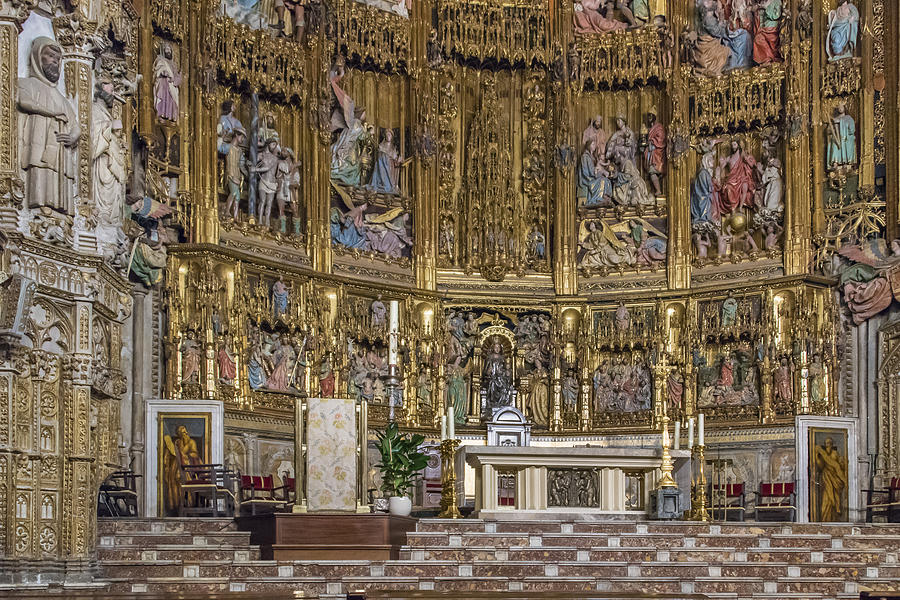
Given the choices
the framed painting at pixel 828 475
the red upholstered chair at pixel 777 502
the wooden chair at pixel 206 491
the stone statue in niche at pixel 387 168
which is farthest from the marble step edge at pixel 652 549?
the stone statue in niche at pixel 387 168

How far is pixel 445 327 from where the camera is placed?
98.7ft

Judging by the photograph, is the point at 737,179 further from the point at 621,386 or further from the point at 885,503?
the point at 885,503

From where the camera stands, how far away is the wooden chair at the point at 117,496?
78.4 feet

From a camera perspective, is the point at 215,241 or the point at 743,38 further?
the point at 743,38

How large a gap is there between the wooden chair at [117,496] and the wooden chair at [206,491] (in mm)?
790

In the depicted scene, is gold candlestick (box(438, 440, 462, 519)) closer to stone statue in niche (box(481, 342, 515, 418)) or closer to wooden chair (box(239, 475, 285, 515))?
wooden chair (box(239, 475, 285, 515))

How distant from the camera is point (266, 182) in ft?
93.4

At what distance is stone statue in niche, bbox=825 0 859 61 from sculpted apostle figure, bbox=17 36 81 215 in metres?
15.2

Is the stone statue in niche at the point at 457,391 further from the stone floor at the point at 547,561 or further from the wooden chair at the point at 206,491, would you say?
the stone floor at the point at 547,561

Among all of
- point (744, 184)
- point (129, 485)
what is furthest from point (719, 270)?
point (129, 485)

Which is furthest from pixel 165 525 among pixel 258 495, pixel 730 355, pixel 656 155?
pixel 656 155

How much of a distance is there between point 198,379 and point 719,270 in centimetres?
1026

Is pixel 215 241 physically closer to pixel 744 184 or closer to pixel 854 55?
pixel 744 184

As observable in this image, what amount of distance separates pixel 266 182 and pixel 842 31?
36.9ft
